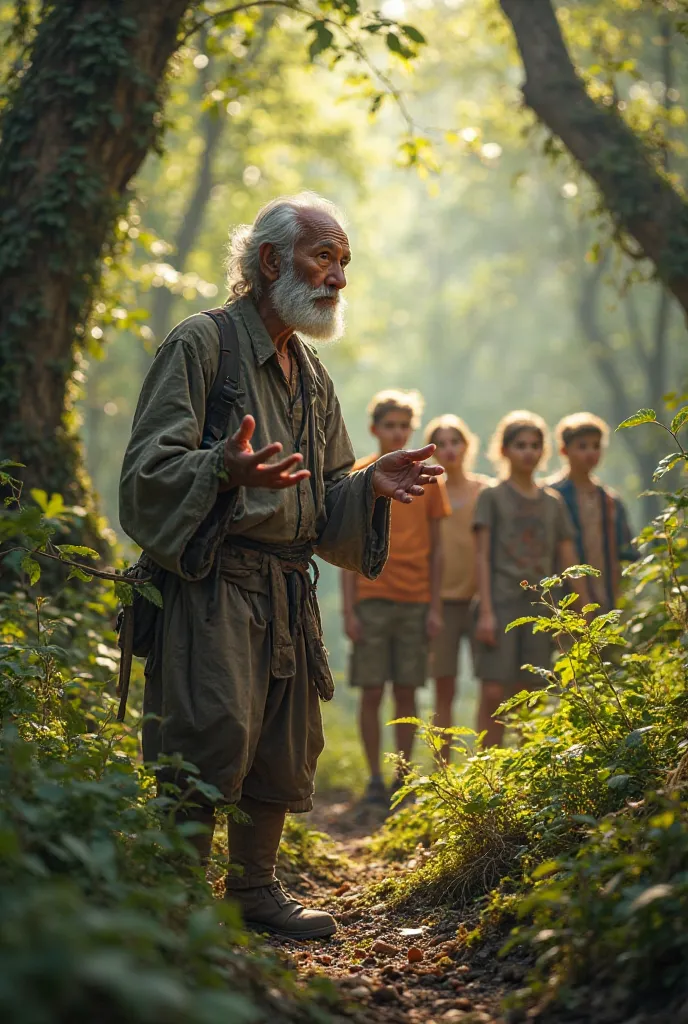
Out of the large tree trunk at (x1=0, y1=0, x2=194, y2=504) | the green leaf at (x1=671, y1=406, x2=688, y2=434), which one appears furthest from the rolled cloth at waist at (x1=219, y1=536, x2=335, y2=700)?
the large tree trunk at (x1=0, y1=0, x2=194, y2=504)

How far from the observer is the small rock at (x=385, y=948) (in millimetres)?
3971

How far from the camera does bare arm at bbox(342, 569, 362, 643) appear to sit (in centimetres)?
758

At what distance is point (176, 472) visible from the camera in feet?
12.6

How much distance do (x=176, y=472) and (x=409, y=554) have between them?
3.97m

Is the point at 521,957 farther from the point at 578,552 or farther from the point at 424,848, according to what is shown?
the point at 578,552

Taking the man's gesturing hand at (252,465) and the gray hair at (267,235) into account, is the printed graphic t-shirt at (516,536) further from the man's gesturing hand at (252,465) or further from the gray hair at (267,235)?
the man's gesturing hand at (252,465)

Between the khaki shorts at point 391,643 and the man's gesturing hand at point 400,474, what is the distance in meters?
3.33

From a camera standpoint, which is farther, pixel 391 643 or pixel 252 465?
pixel 391 643

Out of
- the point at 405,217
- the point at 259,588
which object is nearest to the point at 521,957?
the point at 259,588

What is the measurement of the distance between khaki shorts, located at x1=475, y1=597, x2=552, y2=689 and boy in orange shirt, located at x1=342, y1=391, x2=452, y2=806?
19.6 inches

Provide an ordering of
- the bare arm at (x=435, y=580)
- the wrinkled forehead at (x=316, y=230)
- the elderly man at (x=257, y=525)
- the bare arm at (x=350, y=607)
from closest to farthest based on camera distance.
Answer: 1. the elderly man at (x=257, y=525)
2. the wrinkled forehead at (x=316, y=230)
3. the bare arm at (x=350, y=607)
4. the bare arm at (x=435, y=580)

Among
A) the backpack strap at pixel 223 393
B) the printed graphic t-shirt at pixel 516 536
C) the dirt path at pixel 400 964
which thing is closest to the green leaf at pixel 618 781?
the dirt path at pixel 400 964

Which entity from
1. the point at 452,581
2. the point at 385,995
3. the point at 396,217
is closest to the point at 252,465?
the point at 385,995

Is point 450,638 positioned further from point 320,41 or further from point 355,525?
point 320,41
